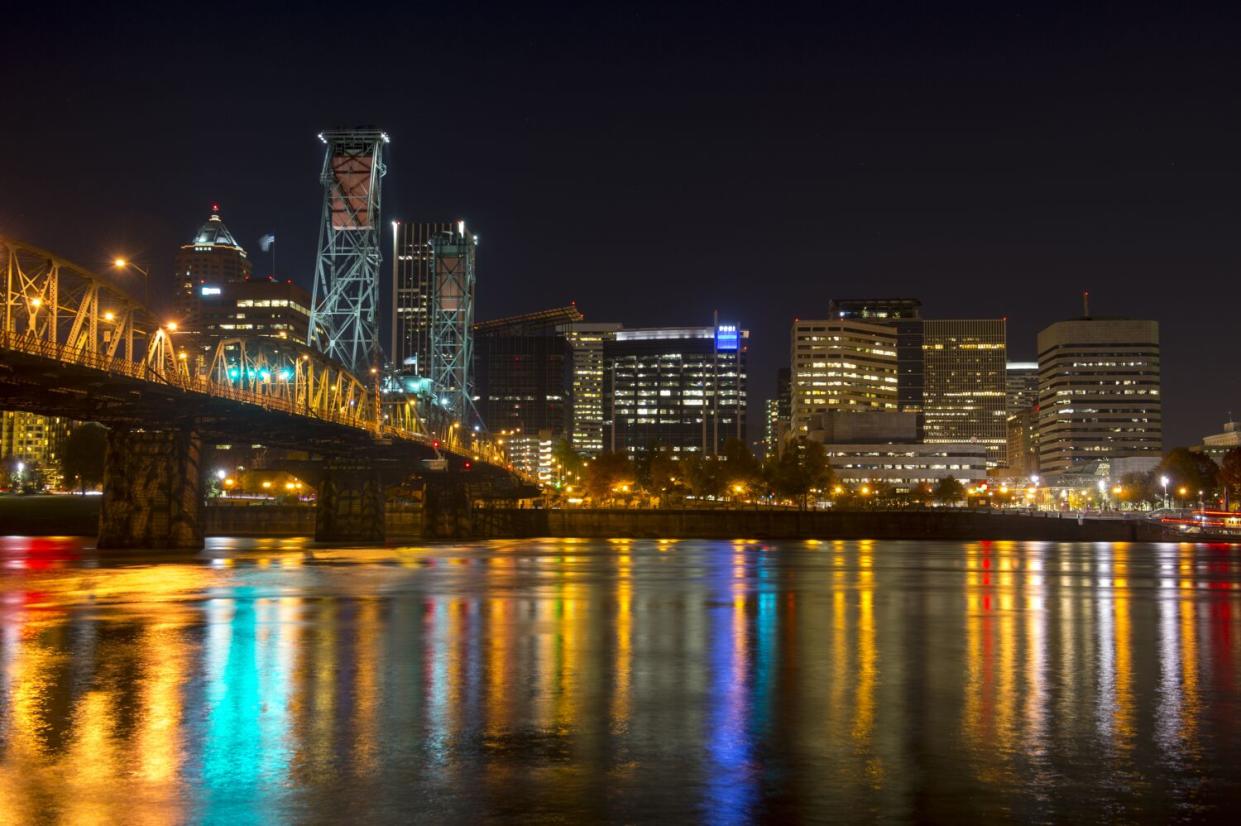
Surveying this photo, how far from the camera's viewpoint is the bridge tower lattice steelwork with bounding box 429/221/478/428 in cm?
16888

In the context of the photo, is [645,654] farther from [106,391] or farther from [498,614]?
[106,391]

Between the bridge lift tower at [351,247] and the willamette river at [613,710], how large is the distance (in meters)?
88.7

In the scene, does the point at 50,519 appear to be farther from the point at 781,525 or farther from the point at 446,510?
the point at 781,525

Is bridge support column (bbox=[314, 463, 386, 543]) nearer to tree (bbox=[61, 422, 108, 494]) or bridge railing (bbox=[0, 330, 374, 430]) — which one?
bridge railing (bbox=[0, 330, 374, 430])

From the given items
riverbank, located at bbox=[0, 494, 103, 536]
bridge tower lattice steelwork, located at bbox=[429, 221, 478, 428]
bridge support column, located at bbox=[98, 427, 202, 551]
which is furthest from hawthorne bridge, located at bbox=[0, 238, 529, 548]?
bridge tower lattice steelwork, located at bbox=[429, 221, 478, 428]

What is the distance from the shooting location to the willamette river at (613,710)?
1234 centimetres

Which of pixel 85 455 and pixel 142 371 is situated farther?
pixel 85 455

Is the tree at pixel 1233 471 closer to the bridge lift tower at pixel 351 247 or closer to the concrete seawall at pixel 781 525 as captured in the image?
the concrete seawall at pixel 781 525

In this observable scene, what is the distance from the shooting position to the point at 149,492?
265 feet

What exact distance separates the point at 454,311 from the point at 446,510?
146 ft

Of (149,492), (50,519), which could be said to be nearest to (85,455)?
(50,519)

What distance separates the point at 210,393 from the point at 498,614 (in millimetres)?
50830

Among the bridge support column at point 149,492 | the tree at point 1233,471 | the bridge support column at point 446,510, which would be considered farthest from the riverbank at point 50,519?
the tree at point 1233,471

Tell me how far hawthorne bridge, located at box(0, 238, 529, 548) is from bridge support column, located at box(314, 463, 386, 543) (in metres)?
0.12
